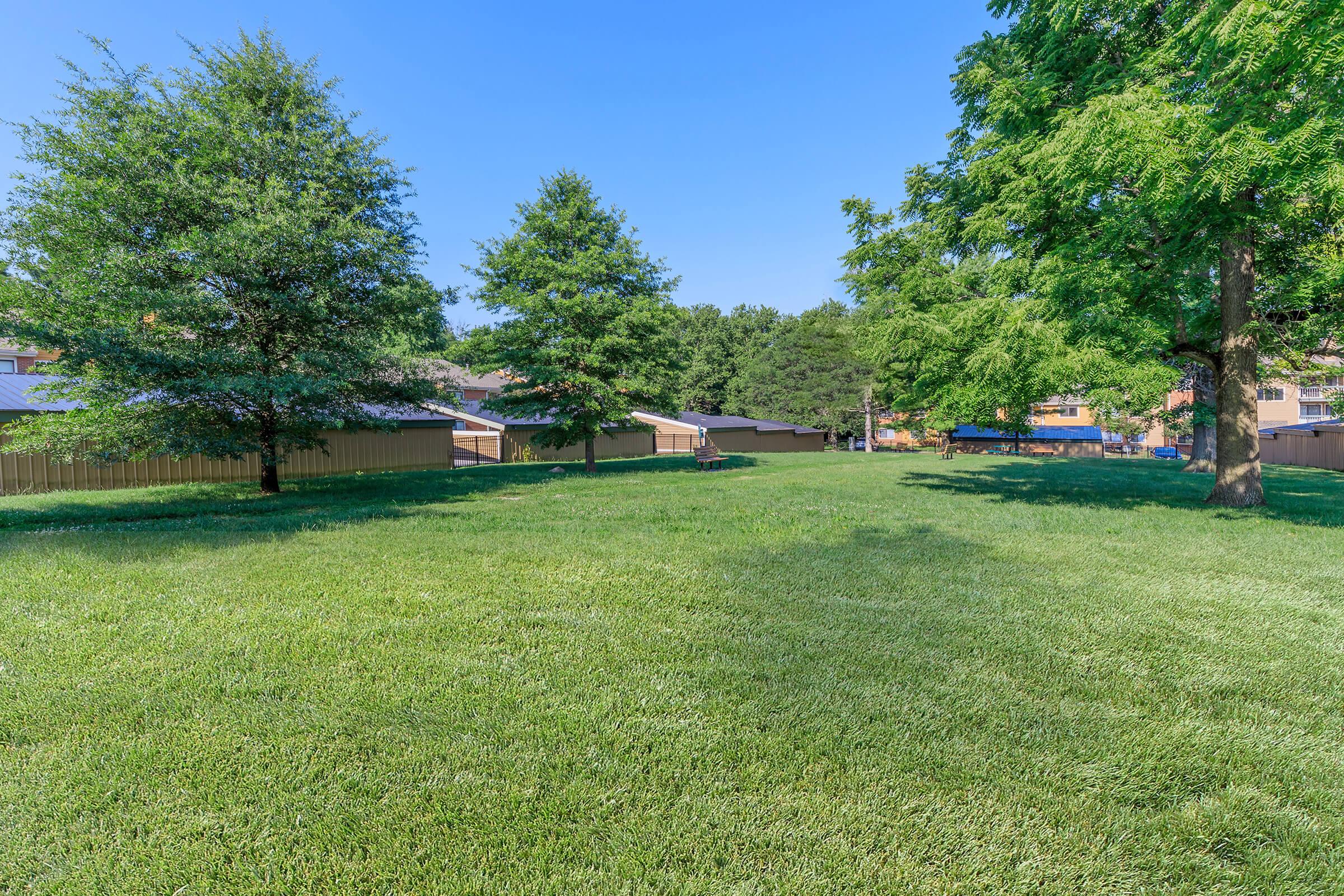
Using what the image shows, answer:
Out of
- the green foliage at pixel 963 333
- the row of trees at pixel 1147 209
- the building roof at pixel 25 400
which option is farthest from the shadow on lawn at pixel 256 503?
the row of trees at pixel 1147 209

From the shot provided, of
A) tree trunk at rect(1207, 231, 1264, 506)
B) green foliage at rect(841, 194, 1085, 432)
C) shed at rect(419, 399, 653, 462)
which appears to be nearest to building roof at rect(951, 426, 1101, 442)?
shed at rect(419, 399, 653, 462)

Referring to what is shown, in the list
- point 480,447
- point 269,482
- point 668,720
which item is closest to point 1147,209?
point 668,720

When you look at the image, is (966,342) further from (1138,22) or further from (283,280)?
(283,280)

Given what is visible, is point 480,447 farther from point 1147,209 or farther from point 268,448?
point 1147,209

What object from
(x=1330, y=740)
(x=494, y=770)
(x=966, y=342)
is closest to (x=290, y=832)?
(x=494, y=770)

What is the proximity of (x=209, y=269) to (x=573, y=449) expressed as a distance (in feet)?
72.0

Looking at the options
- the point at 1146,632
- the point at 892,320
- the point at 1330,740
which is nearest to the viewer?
the point at 1330,740

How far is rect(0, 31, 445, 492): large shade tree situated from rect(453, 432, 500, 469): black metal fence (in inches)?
648

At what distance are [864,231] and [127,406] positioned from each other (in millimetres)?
19834

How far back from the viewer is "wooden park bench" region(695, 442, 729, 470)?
2150 centimetres

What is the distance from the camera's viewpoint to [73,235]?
10836mm

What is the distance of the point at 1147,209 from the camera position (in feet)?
26.9

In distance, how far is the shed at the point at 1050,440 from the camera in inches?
1759

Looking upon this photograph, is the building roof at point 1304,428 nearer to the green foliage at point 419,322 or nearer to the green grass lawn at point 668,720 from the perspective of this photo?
the green grass lawn at point 668,720
